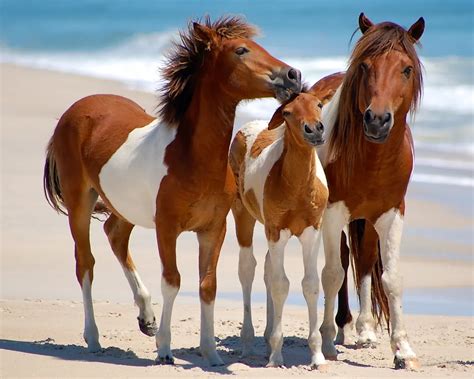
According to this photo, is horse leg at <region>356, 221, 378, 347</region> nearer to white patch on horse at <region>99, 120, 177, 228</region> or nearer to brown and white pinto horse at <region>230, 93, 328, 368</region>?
brown and white pinto horse at <region>230, 93, 328, 368</region>

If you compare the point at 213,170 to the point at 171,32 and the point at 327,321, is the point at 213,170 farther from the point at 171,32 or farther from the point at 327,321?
the point at 171,32

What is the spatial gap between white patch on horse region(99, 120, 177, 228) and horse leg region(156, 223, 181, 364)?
22 cm

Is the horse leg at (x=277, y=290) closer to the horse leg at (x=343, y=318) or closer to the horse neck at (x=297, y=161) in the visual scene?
the horse neck at (x=297, y=161)

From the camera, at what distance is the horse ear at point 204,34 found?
6652 millimetres

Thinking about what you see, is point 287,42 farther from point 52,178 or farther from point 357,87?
point 357,87

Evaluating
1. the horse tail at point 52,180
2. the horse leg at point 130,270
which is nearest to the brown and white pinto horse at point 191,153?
the horse leg at point 130,270

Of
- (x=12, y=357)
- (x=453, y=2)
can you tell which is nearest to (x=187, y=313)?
(x=12, y=357)

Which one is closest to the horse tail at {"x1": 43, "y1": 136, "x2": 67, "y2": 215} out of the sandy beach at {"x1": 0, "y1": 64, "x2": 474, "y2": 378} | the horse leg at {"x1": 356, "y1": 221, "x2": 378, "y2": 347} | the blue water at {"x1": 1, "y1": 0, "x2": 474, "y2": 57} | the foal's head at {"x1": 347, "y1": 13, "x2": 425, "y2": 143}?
the sandy beach at {"x1": 0, "y1": 64, "x2": 474, "y2": 378}

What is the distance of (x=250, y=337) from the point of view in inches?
290

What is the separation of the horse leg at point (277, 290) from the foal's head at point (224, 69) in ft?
2.85

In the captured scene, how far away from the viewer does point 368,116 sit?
6.50m

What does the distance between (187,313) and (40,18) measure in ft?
137

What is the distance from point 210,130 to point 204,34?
1.84 ft

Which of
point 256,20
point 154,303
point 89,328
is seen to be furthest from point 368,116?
point 256,20
